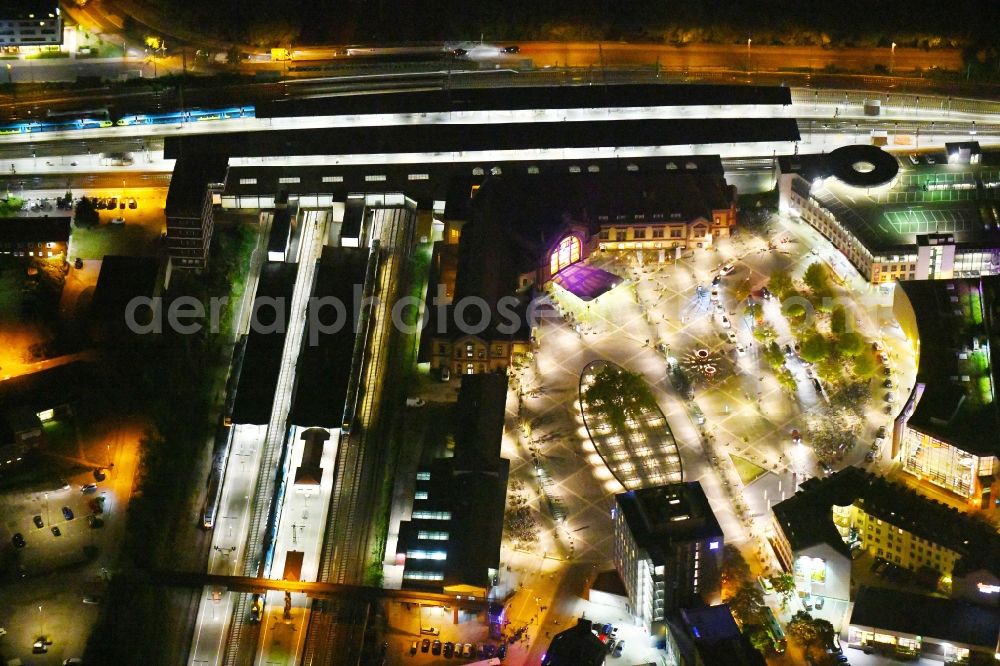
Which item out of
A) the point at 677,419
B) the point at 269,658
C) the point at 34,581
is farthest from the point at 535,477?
the point at 34,581

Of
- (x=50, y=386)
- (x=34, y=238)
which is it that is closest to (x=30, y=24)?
(x=34, y=238)

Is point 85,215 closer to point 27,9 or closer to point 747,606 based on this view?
point 27,9

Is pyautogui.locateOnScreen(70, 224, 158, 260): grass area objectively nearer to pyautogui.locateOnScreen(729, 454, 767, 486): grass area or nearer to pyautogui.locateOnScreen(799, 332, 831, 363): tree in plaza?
pyautogui.locateOnScreen(729, 454, 767, 486): grass area

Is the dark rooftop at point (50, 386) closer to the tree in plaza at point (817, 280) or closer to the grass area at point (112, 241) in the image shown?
the grass area at point (112, 241)

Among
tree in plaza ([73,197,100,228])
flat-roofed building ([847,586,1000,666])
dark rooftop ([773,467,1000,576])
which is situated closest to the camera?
flat-roofed building ([847,586,1000,666])

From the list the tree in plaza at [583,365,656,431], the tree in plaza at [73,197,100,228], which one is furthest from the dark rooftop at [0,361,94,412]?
the tree in plaza at [583,365,656,431]

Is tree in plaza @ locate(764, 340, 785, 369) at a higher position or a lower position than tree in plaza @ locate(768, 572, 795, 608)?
higher
